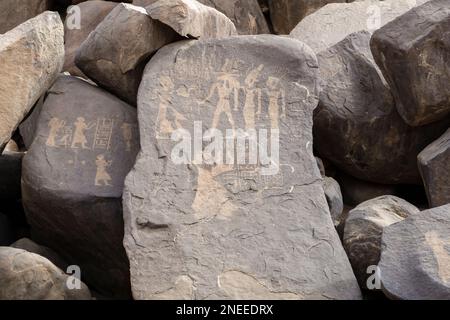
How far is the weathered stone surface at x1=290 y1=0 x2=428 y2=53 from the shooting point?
219 inches

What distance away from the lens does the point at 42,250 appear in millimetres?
4340

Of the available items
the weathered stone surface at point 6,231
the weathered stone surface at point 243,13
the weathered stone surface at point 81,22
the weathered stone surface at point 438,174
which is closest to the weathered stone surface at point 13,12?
the weathered stone surface at point 81,22

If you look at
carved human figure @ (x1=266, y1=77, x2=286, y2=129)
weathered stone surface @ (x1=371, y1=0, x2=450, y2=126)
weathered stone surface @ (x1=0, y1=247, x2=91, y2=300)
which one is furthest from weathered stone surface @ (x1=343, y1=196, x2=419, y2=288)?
weathered stone surface @ (x1=0, y1=247, x2=91, y2=300)

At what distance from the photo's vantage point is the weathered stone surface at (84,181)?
13.9ft

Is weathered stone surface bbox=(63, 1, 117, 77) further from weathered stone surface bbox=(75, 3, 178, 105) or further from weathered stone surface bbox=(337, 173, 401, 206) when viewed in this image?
weathered stone surface bbox=(337, 173, 401, 206)

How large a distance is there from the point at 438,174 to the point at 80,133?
5.26ft

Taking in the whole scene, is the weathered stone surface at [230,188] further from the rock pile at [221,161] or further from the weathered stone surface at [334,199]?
the weathered stone surface at [334,199]

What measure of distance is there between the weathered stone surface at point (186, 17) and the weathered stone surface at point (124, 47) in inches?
3.0

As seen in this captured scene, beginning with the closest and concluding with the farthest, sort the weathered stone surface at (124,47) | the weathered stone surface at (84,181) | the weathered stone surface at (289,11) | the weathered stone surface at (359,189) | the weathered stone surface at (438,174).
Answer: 1. the weathered stone surface at (84,181)
2. the weathered stone surface at (438,174)
3. the weathered stone surface at (124,47)
4. the weathered stone surface at (359,189)
5. the weathered stone surface at (289,11)

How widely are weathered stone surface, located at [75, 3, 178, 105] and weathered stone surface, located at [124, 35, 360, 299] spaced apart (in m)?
0.09

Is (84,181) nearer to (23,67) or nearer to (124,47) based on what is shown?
(23,67)

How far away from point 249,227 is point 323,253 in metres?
0.31

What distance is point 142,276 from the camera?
376cm

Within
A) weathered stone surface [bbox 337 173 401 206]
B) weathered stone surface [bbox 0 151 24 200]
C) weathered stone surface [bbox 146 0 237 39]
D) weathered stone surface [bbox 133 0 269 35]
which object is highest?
weathered stone surface [bbox 146 0 237 39]
